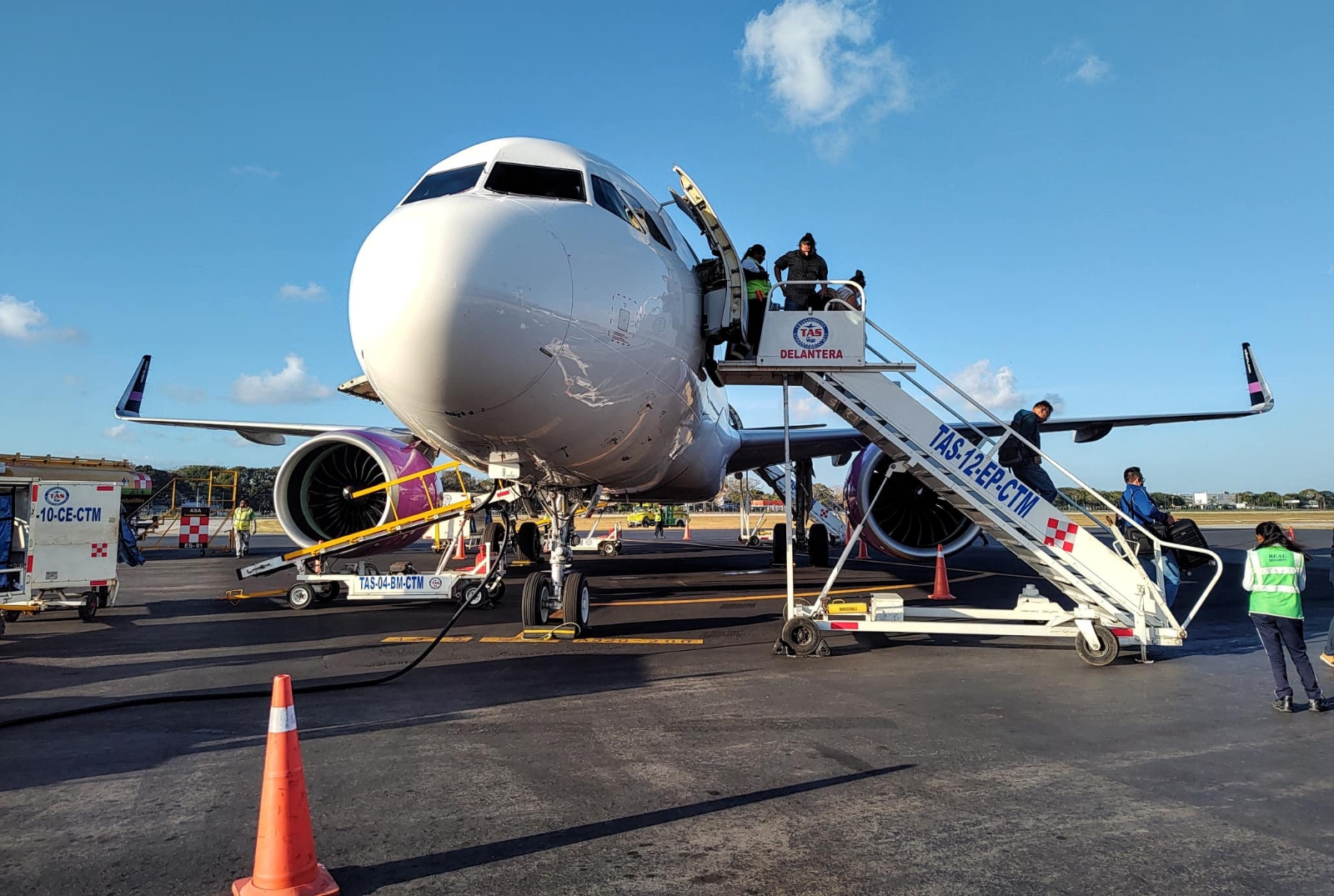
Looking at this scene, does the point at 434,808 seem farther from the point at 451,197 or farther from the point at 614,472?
the point at 614,472

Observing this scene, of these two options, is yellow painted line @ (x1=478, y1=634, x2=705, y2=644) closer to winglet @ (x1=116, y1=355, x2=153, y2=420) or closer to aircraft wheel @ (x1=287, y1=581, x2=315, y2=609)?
aircraft wheel @ (x1=287, y1=581, x2=315, y2=609)

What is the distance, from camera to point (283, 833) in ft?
8.96

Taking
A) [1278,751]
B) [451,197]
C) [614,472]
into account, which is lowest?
[1278,751]

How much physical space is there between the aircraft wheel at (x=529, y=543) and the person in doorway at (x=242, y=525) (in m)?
10.2

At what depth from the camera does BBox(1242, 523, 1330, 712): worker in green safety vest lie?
5367 millimetres

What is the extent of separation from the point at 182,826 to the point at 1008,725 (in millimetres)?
4379

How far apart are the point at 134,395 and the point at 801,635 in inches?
638

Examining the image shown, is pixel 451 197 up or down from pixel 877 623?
up

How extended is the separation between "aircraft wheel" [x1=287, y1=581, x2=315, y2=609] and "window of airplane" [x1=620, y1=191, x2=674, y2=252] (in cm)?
759

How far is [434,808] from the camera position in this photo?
3.52 m

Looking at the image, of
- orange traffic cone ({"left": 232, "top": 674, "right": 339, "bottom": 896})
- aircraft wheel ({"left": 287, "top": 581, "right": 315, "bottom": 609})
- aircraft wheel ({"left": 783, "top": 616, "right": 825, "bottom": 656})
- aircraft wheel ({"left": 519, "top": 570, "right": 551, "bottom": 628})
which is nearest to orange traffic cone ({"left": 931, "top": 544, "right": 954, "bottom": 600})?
aircraft wheel ({"left": 783, "top": 616, "right": 825, "bottom": 656})

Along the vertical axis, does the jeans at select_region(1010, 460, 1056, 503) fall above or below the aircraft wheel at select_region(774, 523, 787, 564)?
above

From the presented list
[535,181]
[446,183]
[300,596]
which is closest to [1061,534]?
[535,181]

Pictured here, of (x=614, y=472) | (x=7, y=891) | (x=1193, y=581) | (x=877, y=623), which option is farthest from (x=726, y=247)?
(x=1193, y=581)
